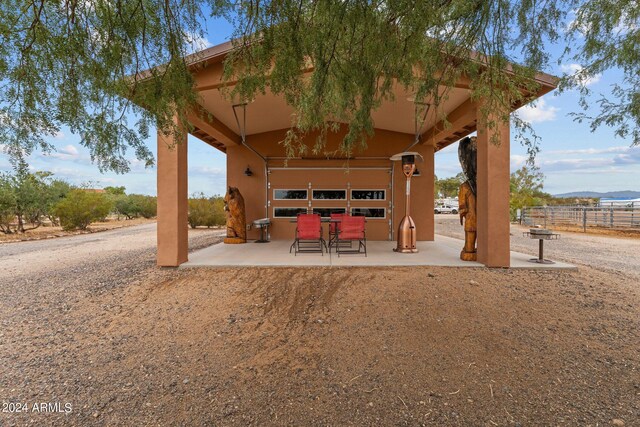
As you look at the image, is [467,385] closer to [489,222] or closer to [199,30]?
[489,222]

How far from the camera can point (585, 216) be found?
60.2ft

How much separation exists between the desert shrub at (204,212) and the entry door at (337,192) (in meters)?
9.52

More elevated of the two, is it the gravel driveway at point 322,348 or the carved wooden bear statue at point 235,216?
the carved wooden bear statue at point 235,216

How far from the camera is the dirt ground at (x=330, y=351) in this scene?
257cm

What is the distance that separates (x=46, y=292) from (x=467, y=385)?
20.8 feet

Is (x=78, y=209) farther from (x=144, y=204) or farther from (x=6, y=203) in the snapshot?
(x=144, y=204)

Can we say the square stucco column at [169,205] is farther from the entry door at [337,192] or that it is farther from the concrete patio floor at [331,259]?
the entry door at [337,192]

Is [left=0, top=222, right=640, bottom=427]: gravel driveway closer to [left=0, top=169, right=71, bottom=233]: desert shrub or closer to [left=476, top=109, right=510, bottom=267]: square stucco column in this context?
[left=476, top=109, right=510, bottom=267]: square stucco column

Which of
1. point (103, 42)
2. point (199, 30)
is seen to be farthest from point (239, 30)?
point (103, 42)

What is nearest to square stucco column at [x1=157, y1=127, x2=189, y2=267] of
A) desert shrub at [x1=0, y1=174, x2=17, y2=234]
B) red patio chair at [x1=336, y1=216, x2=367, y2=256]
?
red patio chair at [x1=336, y1=216, x2=367, y2=256]

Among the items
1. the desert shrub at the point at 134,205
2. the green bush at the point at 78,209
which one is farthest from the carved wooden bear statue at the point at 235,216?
the desert shrub at the point at 134,205

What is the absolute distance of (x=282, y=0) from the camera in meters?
3.03

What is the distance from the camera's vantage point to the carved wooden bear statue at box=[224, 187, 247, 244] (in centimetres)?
940

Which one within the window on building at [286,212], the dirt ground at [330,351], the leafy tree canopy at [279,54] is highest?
the leafy tree canopy at [279,54]
